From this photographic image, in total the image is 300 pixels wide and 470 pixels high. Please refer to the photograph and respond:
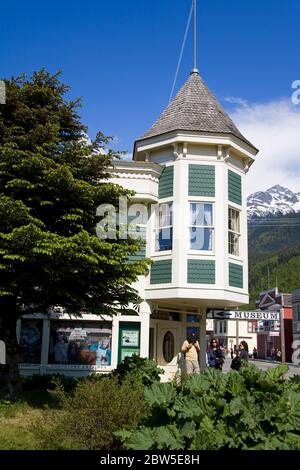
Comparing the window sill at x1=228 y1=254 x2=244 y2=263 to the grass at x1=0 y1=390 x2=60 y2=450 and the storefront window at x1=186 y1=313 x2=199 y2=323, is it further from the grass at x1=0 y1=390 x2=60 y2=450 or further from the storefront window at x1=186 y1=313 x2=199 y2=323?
the grass at x1=0 y1=390 x2=60 y2=450

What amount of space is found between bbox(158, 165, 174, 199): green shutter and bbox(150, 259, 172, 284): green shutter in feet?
7.65

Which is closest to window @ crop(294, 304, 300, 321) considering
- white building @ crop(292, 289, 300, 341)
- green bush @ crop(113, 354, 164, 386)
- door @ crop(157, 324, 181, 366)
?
white building @ crop(292, 289, 300, 341)

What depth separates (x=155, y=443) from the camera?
5.55 metres

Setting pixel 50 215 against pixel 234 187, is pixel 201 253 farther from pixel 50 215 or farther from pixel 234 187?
pixel 50 215

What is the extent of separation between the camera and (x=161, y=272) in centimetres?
1686

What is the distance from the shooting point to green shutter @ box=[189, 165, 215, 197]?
17016 mm

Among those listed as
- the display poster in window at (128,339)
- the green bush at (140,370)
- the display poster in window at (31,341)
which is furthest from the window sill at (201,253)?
the display poster in window at (31,341)

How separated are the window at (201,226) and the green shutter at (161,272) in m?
0.98

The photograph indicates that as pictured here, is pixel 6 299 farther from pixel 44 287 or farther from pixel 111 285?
pixel 111 285

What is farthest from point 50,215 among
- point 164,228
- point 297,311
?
point 297,311

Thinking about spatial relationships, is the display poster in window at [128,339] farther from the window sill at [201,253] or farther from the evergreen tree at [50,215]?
the evergreen tree at [50,215]

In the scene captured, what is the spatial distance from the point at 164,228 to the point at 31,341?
6034mm
